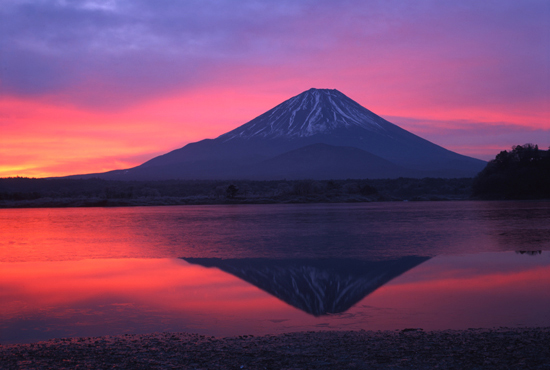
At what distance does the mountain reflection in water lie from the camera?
972 cm

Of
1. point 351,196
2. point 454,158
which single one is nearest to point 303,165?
point 454,158

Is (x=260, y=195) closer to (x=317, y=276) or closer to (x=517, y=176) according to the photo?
(x=517, y=176)

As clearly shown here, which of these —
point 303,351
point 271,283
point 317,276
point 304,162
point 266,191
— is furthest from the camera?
point 304,162

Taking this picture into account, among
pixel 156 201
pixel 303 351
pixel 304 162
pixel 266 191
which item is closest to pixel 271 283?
pixel 303 351

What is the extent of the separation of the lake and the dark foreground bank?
598mm

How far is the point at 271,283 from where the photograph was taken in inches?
452

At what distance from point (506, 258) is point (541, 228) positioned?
982 centimetres

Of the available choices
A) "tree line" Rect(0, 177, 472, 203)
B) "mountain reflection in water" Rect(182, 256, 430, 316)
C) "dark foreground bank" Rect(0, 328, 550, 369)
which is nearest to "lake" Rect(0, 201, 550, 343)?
"mountain reflection in water" Rect(182, 256, 430, 316)

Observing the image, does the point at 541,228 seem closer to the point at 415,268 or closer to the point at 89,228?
the point at 415,268

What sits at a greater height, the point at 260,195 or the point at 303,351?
the point at 260,195

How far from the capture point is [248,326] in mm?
7941

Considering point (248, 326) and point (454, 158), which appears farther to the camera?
point (454, 158)

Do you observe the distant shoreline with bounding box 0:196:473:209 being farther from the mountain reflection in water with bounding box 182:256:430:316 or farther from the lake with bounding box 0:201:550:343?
the mountain reflection in water with bounding box 182:256:430:316

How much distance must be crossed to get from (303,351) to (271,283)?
5.13m
